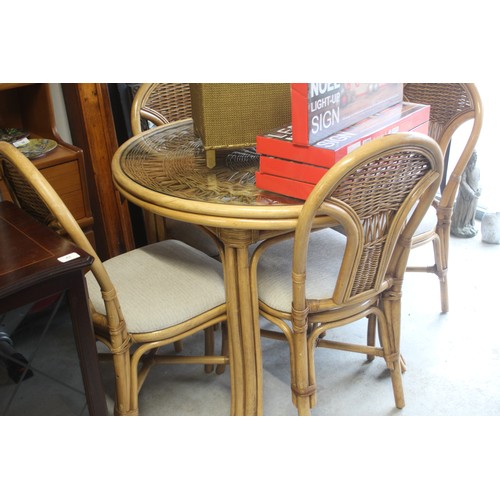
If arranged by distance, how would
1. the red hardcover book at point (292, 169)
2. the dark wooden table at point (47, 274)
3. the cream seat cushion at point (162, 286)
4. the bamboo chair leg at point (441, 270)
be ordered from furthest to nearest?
1. the bamboo chair leg at point (441, 270)
2. the cream seat cushion at point (162, 286)
3. the red hardcover book at point (292, 169)
4. the dark wooden table at point (47, 274)

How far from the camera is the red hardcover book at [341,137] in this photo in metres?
1.54

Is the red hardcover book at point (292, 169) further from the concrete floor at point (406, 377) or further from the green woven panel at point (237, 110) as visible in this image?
the concrete floor at point (406, 377)

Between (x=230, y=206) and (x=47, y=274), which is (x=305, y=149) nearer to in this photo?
(x=230, y=206)

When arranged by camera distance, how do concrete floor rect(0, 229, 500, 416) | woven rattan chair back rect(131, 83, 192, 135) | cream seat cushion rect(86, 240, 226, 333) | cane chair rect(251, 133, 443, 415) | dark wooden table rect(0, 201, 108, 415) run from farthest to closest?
woven rattan chair back rect(131, 83, 192, 135), concrete floor rect(0, 229, 500, 416), cream seat cushion rect(86, 240, 226, 333), cane chair rect(251, 133, 443, 415), dark wooden table rect(0, 201, 108, 415)

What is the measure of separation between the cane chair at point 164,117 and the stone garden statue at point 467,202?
1.30 m

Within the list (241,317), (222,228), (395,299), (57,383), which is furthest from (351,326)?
(57,383)

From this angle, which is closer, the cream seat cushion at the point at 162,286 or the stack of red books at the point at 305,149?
the stack of red books at the point at 305,149

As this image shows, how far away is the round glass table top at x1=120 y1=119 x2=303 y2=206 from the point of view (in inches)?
65.4

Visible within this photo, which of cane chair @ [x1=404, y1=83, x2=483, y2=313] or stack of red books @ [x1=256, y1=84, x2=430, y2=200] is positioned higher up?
stack of red books @ [x1=256, y1=84, x2=430, y2=200]

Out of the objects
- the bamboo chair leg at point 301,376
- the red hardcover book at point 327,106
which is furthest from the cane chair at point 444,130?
the bamboo chair leg at point 301,376

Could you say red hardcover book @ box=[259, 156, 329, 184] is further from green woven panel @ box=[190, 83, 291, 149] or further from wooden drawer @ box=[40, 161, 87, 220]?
wooden drawer @ box=[40, 161, 87, 220]

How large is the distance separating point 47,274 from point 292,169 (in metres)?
0.65

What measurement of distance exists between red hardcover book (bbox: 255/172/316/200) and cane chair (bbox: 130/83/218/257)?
1.58ft

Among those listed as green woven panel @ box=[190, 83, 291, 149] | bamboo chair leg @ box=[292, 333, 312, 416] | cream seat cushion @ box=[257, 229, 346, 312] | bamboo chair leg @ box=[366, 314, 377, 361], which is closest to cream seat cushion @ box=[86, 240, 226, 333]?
cream seat cushion @ box=[257, 229, 346, 312]
